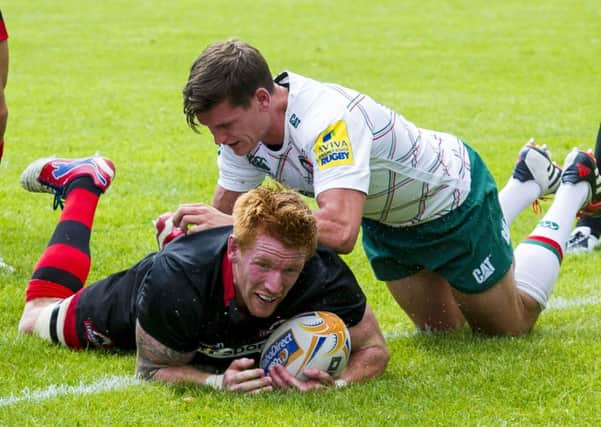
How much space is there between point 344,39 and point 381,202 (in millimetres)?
17382

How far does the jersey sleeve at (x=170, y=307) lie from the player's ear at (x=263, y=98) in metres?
0.85

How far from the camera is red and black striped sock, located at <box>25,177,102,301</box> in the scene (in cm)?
643

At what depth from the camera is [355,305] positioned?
5.40 metres

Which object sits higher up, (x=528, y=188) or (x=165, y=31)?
(x=528, y=188)

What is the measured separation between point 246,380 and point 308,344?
1.11ft

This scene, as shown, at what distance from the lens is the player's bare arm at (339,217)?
495 centimetres

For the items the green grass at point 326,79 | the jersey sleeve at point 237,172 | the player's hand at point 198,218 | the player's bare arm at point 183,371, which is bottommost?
the green grass at point 326,79

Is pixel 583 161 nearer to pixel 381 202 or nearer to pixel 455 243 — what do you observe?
pixel 455 243

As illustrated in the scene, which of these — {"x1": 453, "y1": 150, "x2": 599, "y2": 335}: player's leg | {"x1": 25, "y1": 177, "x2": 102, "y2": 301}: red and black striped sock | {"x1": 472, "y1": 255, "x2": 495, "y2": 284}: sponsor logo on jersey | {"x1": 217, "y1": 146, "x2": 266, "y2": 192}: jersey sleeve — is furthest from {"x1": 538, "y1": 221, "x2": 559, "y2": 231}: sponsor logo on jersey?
{"x1": 25, "y1": 177, "x2": 102, "y2": 301}: red and black striped sock

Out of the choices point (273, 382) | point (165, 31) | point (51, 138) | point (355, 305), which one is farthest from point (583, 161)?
point (165, 31)

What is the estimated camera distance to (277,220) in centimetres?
478

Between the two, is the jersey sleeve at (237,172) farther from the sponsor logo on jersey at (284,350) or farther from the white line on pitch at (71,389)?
the white line on pitch at (71,389)

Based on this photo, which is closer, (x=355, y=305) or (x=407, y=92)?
(x=355, y=305)

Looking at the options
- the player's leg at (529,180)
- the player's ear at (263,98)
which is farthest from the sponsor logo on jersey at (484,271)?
the player's ear at (263,98)
